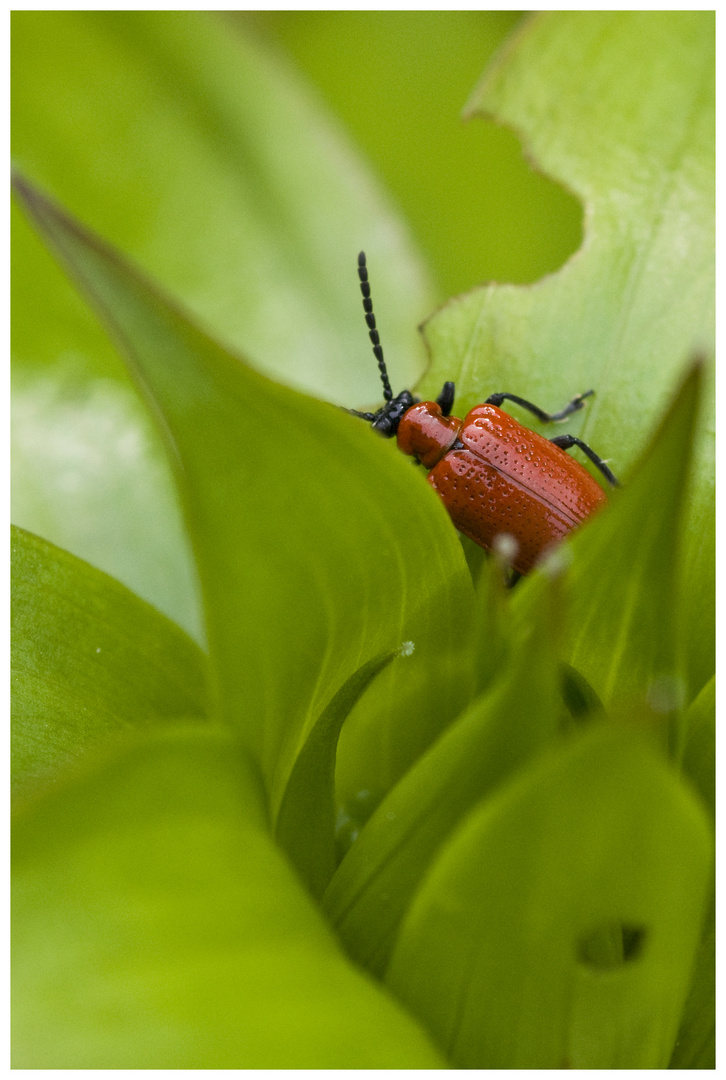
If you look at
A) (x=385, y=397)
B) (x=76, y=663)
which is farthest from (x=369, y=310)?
(x=76, y=663)

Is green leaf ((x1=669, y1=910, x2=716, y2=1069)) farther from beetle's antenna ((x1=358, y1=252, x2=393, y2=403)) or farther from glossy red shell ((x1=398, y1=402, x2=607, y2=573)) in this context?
beetle's antenna ((x1=358, y1=252, x2=393, y2=403))

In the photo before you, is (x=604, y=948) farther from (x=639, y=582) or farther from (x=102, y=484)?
(x=102, y=484)

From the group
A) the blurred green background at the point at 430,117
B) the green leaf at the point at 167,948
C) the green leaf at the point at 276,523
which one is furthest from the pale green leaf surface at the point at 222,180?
the green leaf at the point at 167,948

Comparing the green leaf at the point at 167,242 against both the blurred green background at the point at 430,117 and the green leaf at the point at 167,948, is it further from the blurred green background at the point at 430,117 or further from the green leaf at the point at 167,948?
the green leaf at the point at 167,948

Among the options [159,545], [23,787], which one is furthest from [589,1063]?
[159,545]

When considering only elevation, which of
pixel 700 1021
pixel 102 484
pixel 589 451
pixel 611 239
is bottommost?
pixel 102 484

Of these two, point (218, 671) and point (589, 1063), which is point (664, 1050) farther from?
point (218, 671)

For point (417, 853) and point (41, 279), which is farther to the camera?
point (41, 279)
